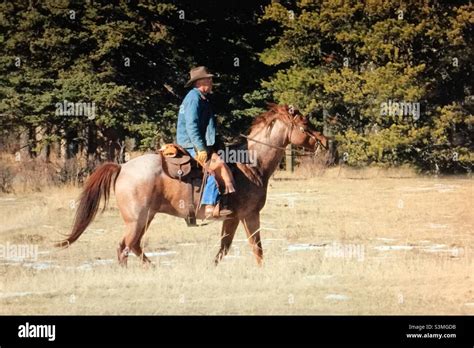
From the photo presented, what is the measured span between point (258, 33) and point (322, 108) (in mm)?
3370

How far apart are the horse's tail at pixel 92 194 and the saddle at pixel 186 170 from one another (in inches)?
25.4

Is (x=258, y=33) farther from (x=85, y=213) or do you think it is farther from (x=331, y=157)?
(x=85, y=213)

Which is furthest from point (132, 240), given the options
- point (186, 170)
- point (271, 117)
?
point (271, 117)

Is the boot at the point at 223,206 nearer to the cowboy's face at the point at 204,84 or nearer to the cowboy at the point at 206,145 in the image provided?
the cowboy at the point at 206,145

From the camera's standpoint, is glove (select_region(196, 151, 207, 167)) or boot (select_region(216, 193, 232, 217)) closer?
glove (select_region(196, 151, 207, 167))

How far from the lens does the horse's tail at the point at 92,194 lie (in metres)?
10.5

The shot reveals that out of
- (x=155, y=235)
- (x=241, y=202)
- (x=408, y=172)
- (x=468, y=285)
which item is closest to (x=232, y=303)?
(x=241, y=202)

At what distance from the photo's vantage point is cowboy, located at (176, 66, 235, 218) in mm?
10242

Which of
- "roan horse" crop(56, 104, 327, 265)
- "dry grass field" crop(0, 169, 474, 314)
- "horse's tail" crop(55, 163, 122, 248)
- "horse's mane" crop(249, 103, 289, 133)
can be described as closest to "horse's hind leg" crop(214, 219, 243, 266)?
"roan horse" crop(56, 104, 327, 265)

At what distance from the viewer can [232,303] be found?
8703 millimetres

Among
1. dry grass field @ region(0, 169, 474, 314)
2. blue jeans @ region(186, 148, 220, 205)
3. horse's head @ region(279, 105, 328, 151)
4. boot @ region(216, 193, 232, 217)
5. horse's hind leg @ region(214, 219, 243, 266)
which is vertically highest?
horse's head @ region(279, 105, 328, 151)

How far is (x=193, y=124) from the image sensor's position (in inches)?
402

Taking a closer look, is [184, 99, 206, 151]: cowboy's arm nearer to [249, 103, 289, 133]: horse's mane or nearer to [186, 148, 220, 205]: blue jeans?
[186, 148, 220, 205]: blue jeans

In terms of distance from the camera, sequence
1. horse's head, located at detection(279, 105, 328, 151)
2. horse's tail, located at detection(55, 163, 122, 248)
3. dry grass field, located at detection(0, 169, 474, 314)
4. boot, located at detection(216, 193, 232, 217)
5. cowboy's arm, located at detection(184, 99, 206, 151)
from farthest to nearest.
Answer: horse's head, located at detection(279, 105, 328, 151) → horse's tail, located at detection(55, 163, 122, 248) → boot, located at detection(216, 193, 232, 217) → cowboy's arm, located at detection(184, 99, 206, 151) → dry grass field, located at detection(0, 169, 474, 314)
